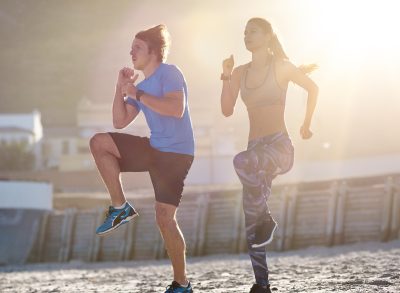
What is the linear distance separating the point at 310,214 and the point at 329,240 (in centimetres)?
182

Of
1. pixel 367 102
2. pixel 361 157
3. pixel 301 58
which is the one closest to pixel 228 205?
pixel 361 157

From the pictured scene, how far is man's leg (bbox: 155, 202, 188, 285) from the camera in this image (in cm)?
633

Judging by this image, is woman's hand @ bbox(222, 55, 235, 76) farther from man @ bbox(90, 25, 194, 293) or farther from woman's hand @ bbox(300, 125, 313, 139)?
woman's hand @ bbox(300, 125, 313, 139)

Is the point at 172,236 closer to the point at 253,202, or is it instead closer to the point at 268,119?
the point at 253,202

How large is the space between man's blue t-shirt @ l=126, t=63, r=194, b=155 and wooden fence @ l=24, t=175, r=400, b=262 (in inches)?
841

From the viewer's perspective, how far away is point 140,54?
6414mm

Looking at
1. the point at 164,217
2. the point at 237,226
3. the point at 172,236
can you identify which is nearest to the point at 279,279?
the point at 172,236

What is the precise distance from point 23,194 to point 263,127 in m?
27.5

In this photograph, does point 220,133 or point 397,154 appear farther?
point 220,133

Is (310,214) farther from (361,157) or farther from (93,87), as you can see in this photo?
(93,87)

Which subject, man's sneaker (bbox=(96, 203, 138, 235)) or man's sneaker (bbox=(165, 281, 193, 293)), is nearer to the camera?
man's sneaker (bbox=(96, 203, 138, 235))

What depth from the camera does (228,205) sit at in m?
32.4

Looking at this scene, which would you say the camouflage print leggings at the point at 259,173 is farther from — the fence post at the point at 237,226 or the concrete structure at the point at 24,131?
the concrete structure at the point at 24,131

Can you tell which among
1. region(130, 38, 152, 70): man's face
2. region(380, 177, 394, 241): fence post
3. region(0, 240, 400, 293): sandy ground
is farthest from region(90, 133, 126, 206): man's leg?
region(380, 177, 394, 241): fence post
